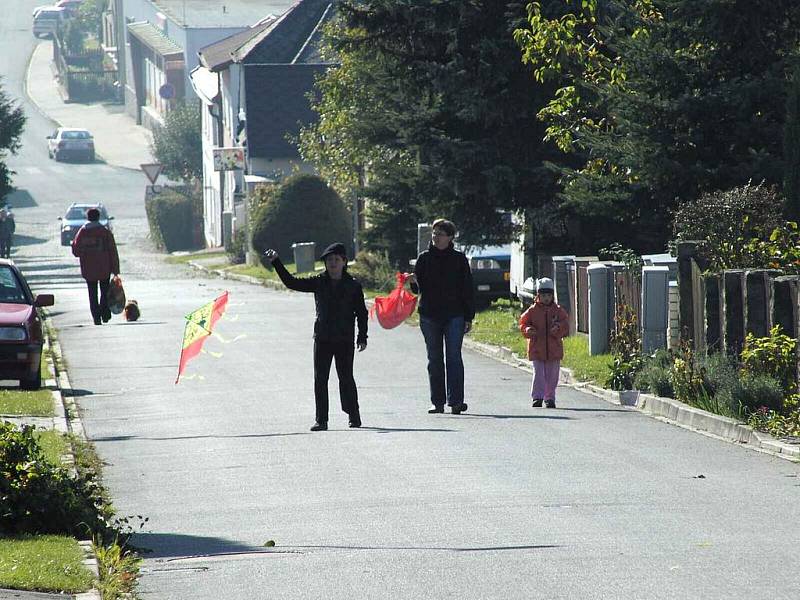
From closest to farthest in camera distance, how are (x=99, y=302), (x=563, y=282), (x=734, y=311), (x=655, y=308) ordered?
(x=734, y=311) → (x=655, y=308) → (x=563, y=282) → (x=99, y=302)

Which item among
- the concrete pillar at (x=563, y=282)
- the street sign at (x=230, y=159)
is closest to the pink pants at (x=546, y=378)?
the concrete pillar at (x=563, y=282)

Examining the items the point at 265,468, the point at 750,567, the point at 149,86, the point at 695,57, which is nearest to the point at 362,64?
the point at 695,57

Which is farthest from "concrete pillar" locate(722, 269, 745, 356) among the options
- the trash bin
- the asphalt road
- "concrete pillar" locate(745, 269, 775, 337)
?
the trash bin

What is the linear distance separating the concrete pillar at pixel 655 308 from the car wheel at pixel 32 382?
6.95 metres

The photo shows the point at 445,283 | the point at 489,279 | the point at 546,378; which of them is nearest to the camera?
the point at 445,283

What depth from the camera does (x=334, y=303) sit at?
14539 millimetres

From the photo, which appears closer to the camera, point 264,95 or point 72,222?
point 264,95

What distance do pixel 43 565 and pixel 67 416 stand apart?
846 centimetres

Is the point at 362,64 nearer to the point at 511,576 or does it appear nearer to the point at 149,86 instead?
the point at 511,576

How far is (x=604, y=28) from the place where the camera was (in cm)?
2367

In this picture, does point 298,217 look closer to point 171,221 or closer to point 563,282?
point 171,221

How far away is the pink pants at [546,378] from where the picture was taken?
55.2 ft

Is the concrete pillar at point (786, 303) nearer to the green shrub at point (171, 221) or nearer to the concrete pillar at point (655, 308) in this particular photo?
the concrete pillar at point (655, 308)

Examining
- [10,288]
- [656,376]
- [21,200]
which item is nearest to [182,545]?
[656,376]
